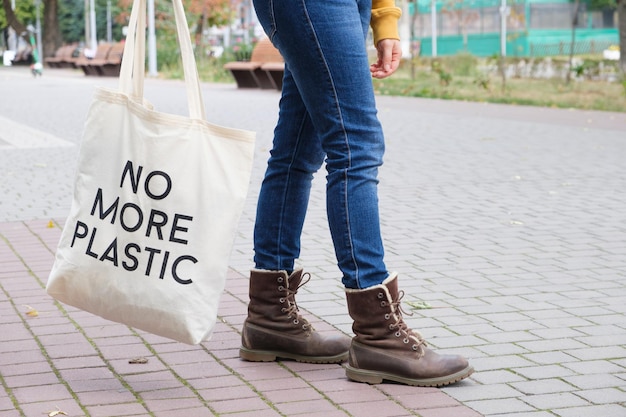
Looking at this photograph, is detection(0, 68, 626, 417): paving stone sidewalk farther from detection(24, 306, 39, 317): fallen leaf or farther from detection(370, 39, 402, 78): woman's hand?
detection(370, 39, 402, 78): woman's hand

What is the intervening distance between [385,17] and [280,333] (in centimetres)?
103

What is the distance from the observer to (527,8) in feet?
184

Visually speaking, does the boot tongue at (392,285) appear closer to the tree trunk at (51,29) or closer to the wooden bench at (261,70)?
the wooden bench at (261,70)

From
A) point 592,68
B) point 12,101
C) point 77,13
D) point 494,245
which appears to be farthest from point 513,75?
point 77,13

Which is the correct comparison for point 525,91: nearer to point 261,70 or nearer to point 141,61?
point 261,70

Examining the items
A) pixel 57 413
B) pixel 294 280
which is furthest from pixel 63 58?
pixel 57 413

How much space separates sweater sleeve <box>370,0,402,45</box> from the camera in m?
3.58

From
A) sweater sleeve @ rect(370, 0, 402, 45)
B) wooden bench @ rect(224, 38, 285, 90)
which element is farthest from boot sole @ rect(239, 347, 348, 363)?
wooden bench @ rect(224, 38, 285, 90)

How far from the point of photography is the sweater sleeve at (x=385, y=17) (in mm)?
3580

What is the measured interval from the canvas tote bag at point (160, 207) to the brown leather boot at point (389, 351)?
17.9 inches

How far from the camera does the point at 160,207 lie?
327 centimetres

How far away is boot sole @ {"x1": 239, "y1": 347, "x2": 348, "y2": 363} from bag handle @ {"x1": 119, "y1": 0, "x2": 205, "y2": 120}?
0.83m

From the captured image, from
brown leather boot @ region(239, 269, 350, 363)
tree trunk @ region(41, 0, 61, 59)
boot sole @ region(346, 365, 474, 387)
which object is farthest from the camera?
tree trunk @ region(41, 0, 61, 59)

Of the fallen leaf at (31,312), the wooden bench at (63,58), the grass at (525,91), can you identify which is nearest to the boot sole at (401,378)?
the fallen leaf at (31,312)
